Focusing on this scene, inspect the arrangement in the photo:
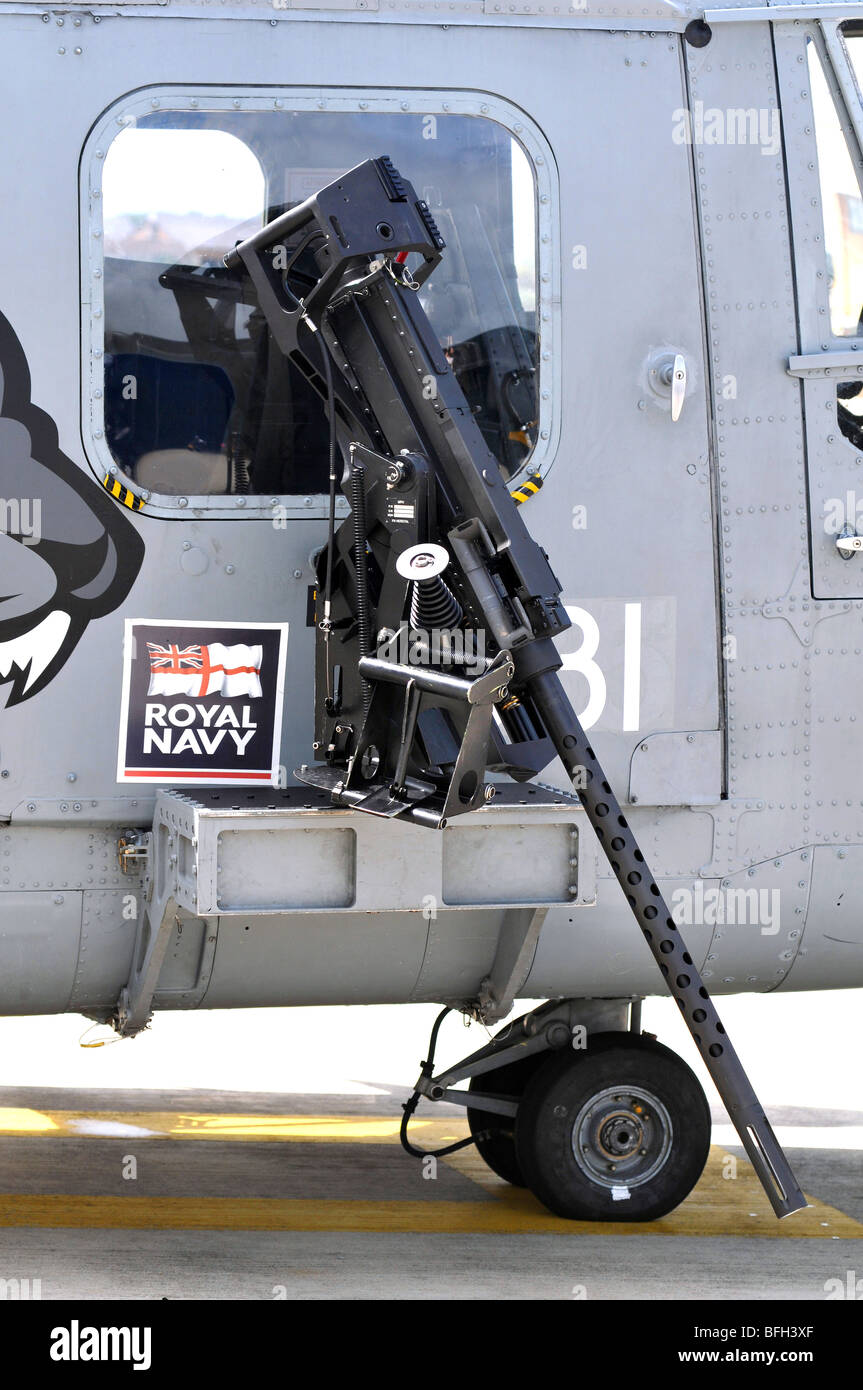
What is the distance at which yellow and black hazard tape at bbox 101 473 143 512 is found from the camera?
→ 455cm

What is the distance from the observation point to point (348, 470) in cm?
435

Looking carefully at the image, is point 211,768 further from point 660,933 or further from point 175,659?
point 660,933

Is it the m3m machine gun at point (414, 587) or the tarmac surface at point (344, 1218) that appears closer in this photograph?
the m3m machine gun at point (414, 587)

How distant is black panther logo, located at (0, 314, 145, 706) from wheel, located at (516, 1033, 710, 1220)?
6.88 feet

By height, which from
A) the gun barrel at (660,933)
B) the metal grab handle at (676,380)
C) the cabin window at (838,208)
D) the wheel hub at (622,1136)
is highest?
the cabin window at (838,208)

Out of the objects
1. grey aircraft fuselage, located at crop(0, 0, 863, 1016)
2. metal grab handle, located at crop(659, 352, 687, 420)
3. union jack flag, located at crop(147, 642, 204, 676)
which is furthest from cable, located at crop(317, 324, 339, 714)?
metal grab handle, located at crop(659, 352, 687, 420)

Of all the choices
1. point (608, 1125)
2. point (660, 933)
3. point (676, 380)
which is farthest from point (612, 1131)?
point (676, 380)

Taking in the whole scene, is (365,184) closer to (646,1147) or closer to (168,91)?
(168,91)

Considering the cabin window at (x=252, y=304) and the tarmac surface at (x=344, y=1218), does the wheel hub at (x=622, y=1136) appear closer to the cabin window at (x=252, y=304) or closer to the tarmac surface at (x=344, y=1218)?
the tarmac surface at (x=344, y=1218)

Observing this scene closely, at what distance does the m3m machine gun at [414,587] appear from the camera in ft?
13.2

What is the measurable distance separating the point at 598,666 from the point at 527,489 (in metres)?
0.57

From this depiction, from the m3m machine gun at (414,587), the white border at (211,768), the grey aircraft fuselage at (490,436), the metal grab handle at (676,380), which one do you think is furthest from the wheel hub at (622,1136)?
the metal grab handle at (676,380)

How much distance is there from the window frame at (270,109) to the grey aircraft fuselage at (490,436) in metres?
0.01

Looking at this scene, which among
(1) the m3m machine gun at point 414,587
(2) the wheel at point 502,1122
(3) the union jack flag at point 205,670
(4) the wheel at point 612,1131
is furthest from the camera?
(2) the wheel at point 502,1122
